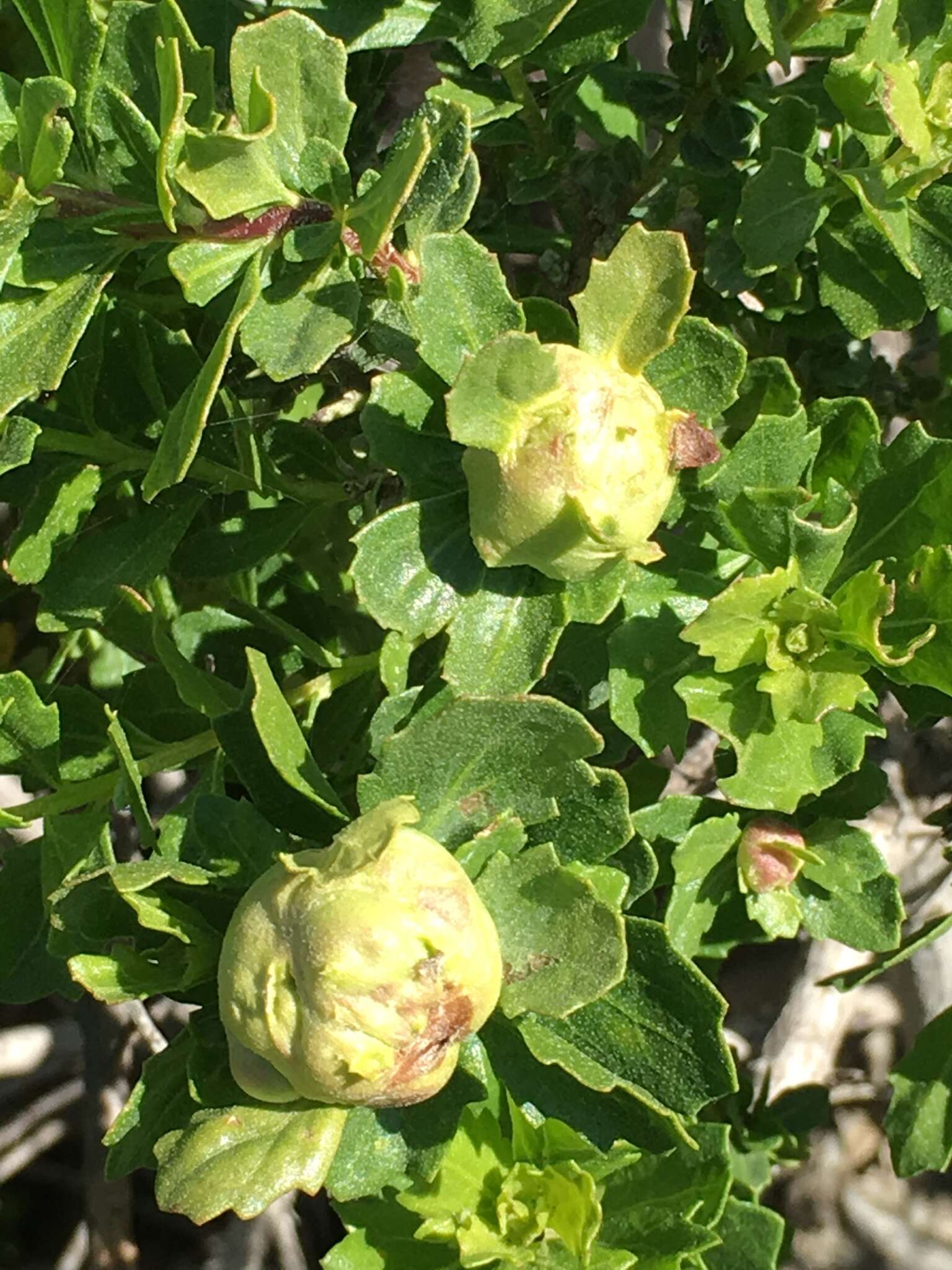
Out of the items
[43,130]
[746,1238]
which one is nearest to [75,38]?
[43,130]

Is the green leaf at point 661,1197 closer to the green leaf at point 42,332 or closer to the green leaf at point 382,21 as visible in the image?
the green leaf at point 42,332

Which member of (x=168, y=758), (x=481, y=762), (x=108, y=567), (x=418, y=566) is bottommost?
(x=168, y=758)

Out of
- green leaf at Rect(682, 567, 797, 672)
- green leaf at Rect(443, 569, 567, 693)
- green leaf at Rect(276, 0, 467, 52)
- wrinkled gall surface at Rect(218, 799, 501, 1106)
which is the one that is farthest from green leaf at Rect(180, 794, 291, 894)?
green leaf at Rect(276, 0, 467, 52)

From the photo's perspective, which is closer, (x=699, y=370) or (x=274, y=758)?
(x=274, y=758)

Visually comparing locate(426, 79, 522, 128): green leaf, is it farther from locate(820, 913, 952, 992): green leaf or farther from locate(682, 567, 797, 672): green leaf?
locate(820, 913, 952, 992): green leaf

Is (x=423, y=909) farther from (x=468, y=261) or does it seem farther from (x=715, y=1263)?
(x=715, y=1263)

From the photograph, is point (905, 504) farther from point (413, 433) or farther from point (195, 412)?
point (195, 412)

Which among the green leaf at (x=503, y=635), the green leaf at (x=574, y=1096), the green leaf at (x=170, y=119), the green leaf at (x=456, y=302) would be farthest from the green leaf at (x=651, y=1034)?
the green leaf at (x=170, y=119)
